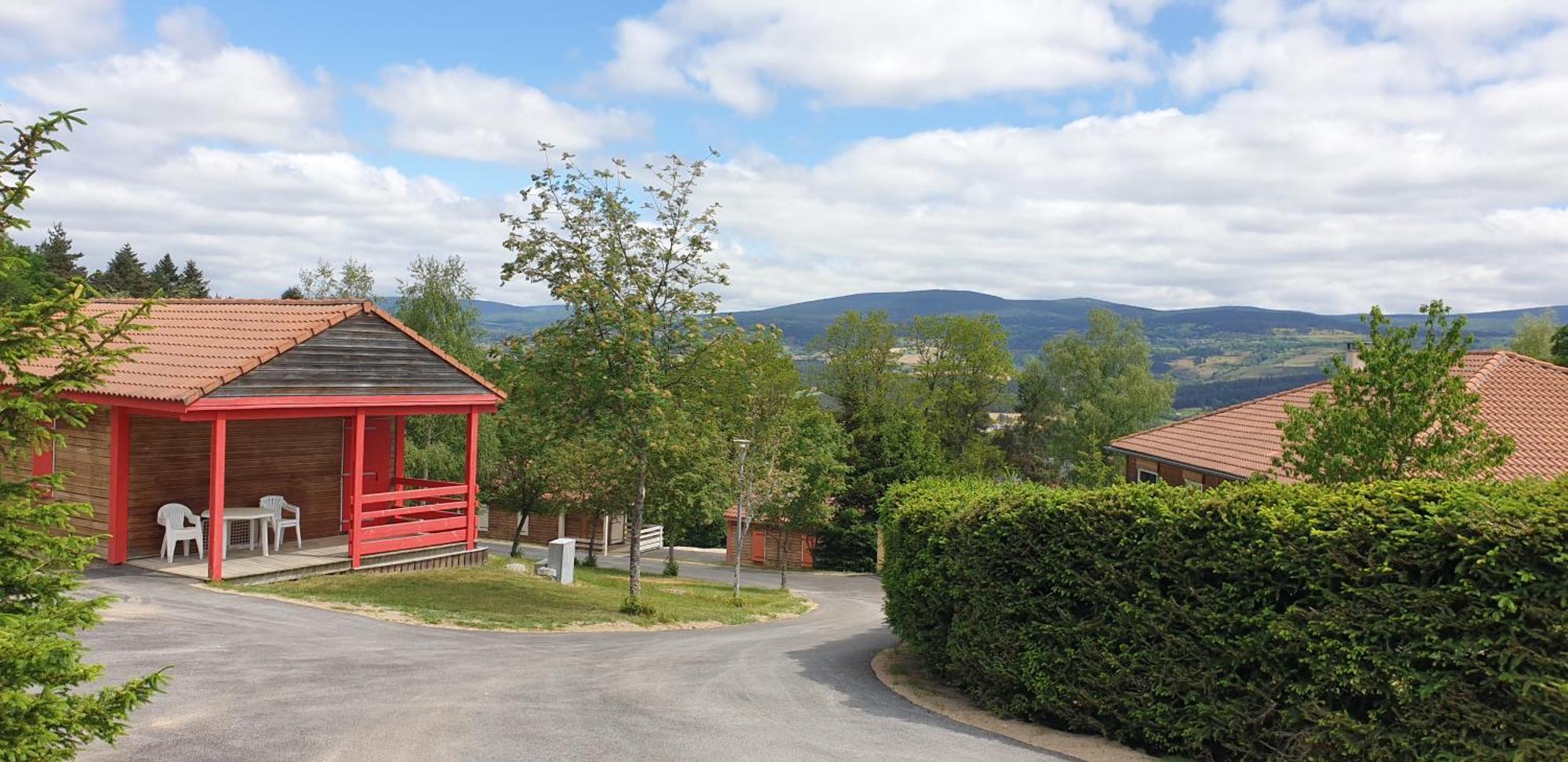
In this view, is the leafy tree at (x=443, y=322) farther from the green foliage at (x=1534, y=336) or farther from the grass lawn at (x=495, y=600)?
the green foliage at (x=1534, y=336)

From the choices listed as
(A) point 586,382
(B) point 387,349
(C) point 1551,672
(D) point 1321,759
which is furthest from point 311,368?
(C) point 1551,672

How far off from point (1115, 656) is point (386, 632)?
9.44m

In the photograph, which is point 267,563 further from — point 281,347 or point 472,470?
point 472,470

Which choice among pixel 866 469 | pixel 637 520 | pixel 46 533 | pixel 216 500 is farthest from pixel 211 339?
pixel 866 469

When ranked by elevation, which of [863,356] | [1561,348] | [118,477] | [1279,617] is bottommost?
[118,477]

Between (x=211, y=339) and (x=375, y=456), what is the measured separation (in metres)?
4.53

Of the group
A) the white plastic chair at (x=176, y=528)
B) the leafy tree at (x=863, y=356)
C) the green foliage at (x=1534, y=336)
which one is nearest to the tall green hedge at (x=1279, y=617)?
the white plastic chair at (x=176, y=528)

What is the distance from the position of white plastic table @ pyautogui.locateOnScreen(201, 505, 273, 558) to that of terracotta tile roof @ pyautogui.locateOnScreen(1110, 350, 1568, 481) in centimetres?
1728

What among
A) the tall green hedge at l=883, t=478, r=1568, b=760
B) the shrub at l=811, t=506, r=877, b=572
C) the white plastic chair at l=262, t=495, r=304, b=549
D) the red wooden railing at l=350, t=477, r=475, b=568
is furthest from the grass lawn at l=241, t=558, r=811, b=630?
the shrub at l=811, t=506, r=877, b=572

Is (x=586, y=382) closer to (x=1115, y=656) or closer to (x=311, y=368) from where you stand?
(x=311, y=368)

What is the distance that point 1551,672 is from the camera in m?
6.70

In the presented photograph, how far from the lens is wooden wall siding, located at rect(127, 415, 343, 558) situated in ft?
58.4

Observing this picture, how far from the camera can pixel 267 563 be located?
58.3 ft

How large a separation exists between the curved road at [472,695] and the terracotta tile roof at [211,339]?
10.1 feet
